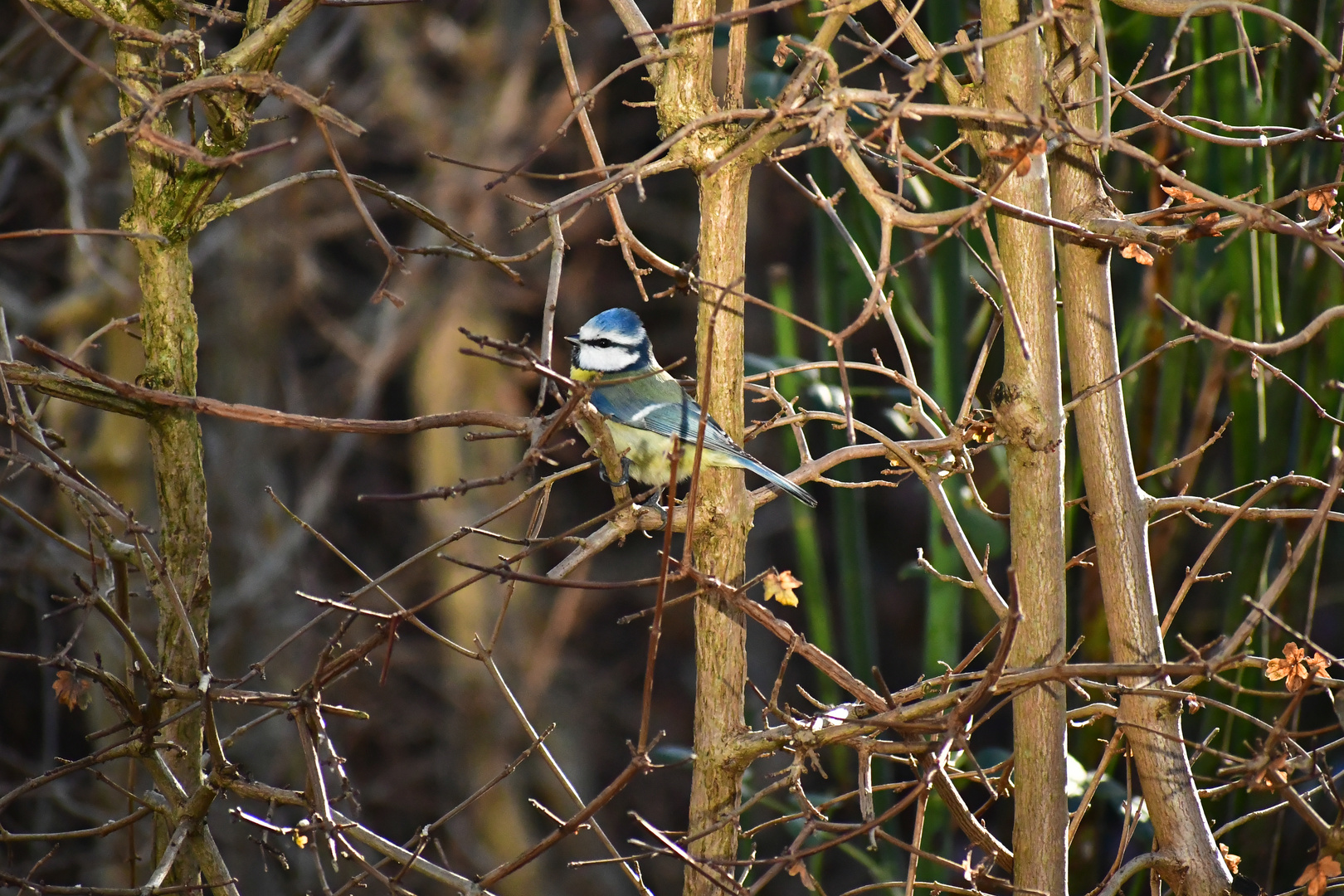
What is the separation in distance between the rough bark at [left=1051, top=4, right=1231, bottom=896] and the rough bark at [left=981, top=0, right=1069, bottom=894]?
0.07 meters

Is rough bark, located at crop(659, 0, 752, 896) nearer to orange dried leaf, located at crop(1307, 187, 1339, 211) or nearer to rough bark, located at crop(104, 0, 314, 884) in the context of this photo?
rough bark, located at crop(104, 0, 314, 884)

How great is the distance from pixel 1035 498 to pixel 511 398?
367 centimetres

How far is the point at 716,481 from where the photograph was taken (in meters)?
1.20

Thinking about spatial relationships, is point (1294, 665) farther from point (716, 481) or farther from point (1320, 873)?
point (716, 481)

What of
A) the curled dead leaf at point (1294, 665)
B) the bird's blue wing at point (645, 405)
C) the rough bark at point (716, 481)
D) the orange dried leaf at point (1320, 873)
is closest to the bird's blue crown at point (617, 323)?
the bird's blue wing at point (645, 405)

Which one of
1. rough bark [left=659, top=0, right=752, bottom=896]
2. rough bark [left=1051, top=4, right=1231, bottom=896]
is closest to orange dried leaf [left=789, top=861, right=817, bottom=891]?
rough bark [left=659, top=0, right=752, bottom=896]

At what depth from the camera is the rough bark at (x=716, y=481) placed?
1146 mm

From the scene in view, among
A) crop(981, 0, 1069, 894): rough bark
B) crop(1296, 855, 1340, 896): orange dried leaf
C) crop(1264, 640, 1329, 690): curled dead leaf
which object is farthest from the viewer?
crop(981, 0, 1069, 894): rough bark

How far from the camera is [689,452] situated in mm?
1998

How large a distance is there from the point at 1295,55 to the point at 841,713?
5.28ft

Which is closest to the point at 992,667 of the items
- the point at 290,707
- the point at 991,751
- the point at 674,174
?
the point at 290,707

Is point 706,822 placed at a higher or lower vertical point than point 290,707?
lower

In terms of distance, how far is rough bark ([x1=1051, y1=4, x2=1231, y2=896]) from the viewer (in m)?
1.25

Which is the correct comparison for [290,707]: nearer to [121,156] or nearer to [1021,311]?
[1021,311]
